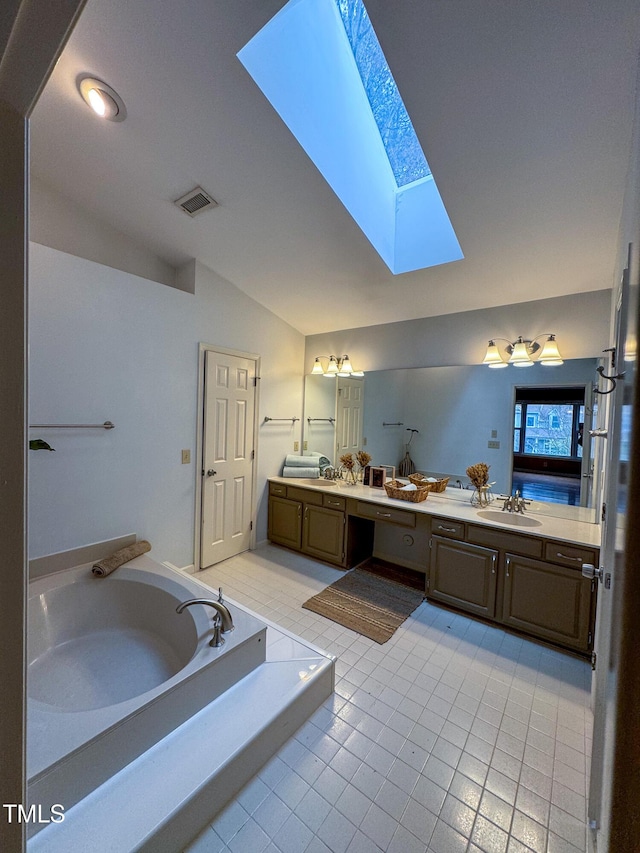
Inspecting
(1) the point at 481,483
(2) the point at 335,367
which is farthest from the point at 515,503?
(2) the point at 335,367

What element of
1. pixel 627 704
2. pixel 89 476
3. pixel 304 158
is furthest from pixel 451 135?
pixel 89 476

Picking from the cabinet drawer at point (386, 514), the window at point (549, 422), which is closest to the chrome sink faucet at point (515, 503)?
the window at point (549, 422)

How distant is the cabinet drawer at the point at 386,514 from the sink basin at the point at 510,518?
1.68 ft

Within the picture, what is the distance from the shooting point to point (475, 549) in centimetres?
236

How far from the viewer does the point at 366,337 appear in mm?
3475

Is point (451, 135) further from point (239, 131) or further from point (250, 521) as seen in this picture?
point (250, 521)

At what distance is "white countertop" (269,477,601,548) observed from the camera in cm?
212

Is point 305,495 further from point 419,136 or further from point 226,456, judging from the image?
point 419,136

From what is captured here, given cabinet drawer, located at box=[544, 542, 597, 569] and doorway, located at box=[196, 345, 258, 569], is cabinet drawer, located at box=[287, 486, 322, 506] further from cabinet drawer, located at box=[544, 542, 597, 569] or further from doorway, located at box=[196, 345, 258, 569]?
cabinet drawer, located at box=[544, 542, 597, 569]

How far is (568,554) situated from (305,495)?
2.08 metres

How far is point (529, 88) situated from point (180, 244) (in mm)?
2287

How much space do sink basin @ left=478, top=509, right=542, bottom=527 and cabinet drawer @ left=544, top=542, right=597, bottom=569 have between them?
1.01ft

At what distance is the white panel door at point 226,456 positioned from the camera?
3.00 meters

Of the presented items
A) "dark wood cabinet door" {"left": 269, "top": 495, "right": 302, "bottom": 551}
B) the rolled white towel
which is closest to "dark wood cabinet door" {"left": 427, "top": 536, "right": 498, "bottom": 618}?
"dark wood cabinet door" {"left": 269, "top": 495, "right": 302, "bottom": 551}
